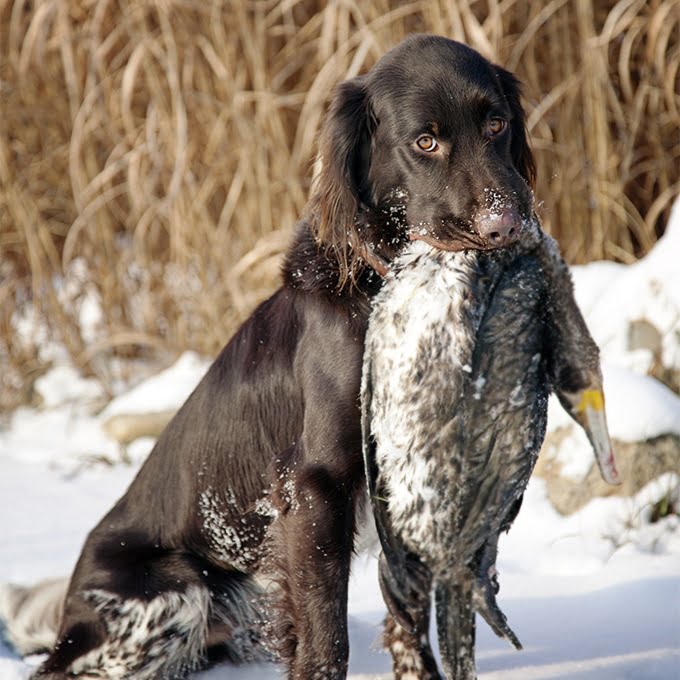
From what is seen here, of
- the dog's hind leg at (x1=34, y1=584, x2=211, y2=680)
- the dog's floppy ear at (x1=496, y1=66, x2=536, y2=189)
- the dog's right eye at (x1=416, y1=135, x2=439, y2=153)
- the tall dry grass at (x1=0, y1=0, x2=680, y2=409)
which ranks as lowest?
the dog's hind leg at (x1=34, y1=584, x2=211, y2=680)

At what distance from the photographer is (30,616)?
302 cm

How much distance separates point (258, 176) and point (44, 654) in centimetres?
262

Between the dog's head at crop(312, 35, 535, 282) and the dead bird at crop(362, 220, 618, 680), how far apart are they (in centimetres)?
12

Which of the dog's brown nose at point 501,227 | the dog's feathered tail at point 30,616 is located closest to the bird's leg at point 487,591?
the dog's brown nose at point 501,227

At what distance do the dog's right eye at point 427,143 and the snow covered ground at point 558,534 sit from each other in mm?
1337

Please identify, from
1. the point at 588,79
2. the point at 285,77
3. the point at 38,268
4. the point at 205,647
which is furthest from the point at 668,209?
the point at 205,647

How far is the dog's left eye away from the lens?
2284mm

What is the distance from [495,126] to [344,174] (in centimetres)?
36

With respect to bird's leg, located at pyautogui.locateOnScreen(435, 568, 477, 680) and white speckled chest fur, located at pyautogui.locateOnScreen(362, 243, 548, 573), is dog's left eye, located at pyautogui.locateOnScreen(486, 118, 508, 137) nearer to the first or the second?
white speckled chest fur, located at pyautogui.locateOnScreen(362, 243, 548, 573)

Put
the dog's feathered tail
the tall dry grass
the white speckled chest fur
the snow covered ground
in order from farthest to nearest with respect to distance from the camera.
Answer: the tall dry grass, the dog's feathered tail, the snow covered ground, the white speckled chest fur

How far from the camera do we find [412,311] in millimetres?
1979

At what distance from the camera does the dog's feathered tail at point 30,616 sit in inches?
117

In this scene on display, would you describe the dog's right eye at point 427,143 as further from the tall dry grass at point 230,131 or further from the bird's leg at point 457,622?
the tall dry grass at point 230,131

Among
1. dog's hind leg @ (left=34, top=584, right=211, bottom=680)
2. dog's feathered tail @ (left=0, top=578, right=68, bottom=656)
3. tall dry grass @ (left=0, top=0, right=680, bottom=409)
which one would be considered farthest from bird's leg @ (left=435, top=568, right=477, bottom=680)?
tall dry grass @ (left=0, top=0, right=680, bottom=409)
